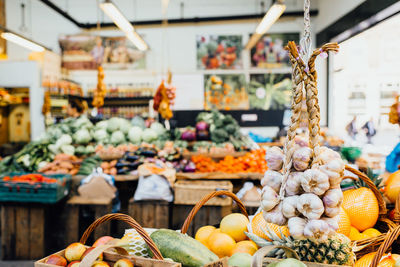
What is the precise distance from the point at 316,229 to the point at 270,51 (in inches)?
334

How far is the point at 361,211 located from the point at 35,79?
28.0 feet

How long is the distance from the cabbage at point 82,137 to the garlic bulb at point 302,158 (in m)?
4.67

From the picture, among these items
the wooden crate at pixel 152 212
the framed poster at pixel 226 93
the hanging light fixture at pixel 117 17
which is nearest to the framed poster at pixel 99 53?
the framed poster at pixel 226 93

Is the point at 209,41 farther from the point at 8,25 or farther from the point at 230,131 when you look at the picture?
the point at 8,25

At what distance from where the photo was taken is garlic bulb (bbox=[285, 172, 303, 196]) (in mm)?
944

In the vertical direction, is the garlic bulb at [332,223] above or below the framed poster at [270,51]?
below

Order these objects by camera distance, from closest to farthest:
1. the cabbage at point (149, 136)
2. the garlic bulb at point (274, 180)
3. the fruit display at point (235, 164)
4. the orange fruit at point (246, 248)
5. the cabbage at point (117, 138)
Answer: the garlic bulb at point (274, 180)
the orange fruit at point (246, 248)
the fruit display at point (235, 164)
the cabbage at point (117, 138)
the cabbage at point (149, 136)

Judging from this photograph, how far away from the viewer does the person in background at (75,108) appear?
8143 mm

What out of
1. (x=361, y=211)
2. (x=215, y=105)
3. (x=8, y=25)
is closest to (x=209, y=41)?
(x=215, y=105)

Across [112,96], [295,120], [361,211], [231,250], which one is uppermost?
[112,96]

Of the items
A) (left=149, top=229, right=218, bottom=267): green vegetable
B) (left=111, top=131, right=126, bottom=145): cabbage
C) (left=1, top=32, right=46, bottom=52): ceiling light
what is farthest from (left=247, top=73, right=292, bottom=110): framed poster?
(left=149, top=229, right=218, bottom=267): green vegetable

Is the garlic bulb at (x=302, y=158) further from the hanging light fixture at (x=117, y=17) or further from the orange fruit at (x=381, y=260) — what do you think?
the hanging light fixture at (x=117, y=17)

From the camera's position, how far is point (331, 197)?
0.91 metres

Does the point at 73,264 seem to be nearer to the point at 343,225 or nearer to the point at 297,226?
the point at 297,226
